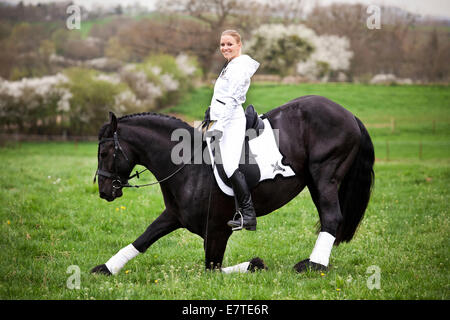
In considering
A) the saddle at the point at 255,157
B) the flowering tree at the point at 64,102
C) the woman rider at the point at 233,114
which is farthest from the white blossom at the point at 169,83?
the woman rider at the point at 233,114

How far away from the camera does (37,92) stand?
3600cm

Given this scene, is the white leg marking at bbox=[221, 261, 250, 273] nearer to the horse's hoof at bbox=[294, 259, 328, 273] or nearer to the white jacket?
the horse's hoof at bbox=[294, 259, 328, 273]

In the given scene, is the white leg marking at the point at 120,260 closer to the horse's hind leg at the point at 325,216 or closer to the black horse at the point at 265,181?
the black horse at the point at 265,181

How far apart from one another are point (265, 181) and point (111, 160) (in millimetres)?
2012

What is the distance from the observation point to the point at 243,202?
18.2 ft

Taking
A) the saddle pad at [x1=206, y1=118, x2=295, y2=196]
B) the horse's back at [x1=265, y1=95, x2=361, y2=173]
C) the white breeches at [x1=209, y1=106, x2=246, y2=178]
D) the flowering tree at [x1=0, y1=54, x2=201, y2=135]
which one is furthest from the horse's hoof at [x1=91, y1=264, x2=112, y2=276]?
the flowering tree at [x1=0, y1=54, x2=201, y2=135]

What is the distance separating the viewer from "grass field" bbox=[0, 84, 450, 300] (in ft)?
17.3

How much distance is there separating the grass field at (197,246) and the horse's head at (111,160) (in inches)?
46.4

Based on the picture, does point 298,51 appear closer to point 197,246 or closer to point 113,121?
point 197,246

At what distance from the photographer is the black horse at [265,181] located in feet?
18.6

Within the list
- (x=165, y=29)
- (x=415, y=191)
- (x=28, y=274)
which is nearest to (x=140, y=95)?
(x=165, y=29)

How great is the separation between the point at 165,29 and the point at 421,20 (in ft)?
85.4

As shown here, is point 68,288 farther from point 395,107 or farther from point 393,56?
point 393,56

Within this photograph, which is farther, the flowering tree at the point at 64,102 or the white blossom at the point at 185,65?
the white blossom at the point at 185,65
